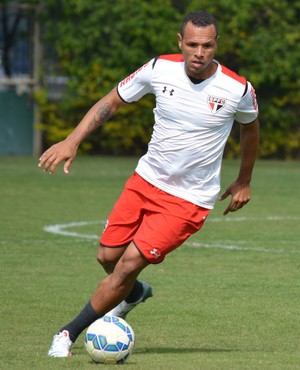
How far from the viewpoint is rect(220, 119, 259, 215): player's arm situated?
25.5 feet

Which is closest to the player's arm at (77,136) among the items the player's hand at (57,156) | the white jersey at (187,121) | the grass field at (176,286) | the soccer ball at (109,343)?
the player's hand at (57,156)

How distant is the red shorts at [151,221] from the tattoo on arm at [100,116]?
43 cm

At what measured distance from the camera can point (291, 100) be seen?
27812mm

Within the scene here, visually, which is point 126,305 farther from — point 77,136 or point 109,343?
point 77,136

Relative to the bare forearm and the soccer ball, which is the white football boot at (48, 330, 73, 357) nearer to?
the soccer ball

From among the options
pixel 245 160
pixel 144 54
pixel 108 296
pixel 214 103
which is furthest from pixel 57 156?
pixel 144 54

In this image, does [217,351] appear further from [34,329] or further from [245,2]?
[245,2]

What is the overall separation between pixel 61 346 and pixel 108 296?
436 millimetres

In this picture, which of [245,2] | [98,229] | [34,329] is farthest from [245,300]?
[245,2]

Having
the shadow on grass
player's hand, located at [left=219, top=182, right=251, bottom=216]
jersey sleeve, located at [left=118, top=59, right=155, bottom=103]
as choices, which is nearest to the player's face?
jersey sleeve, located at [left=118, top=59, right=155, bottom=103]

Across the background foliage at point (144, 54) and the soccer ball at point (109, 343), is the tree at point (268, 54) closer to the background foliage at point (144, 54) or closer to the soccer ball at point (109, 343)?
the background foliage at point (144, 54)

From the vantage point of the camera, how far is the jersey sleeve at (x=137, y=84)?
7.53m

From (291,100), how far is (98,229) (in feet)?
47.6

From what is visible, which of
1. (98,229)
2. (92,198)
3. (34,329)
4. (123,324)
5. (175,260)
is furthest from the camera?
(92,198)
